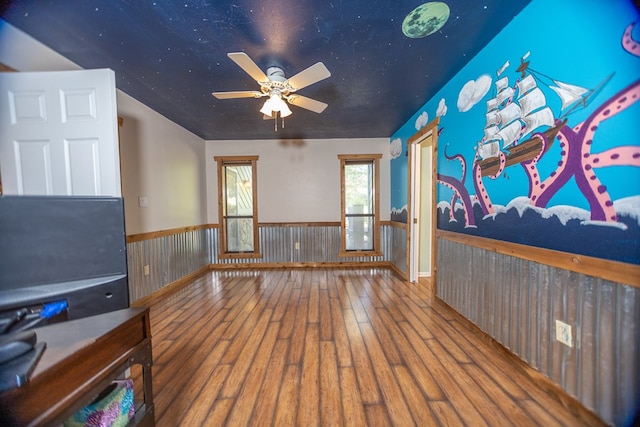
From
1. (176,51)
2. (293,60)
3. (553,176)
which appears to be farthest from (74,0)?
(553,176)

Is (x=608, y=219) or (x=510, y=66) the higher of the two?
(x=510, y=66)

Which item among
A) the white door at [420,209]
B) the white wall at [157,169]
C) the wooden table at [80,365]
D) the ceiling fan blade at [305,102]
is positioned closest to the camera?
the wooden table at [80,365]

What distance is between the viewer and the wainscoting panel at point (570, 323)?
107 cm

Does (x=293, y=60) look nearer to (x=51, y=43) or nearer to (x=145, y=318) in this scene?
(x=51, y=43)

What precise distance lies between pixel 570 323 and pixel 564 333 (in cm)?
8

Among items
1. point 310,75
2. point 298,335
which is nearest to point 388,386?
point 298,335

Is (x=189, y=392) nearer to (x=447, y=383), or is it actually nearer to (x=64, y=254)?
(x=64, y=254)

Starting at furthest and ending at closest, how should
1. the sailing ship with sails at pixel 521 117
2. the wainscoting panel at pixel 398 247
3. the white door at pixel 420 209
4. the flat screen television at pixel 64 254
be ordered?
the wainscoting panel at pixel 398 247
the white door at pixel 420 209
the sailing ship with sails at pixel 521 117
the flat screen television at pixel 64 254

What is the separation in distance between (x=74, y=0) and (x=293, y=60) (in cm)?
142

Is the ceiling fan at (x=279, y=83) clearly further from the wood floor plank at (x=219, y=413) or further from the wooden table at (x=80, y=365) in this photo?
the wood floor plank at (x=219, y=413)

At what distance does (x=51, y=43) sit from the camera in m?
1.70

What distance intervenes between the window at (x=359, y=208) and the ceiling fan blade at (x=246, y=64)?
269 centimetres

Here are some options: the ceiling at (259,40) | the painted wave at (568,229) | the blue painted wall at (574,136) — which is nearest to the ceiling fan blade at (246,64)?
the ceiling at (259,40)

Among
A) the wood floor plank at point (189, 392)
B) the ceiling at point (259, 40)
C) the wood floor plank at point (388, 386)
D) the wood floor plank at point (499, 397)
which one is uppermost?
the ceiling at point (259, 40)
